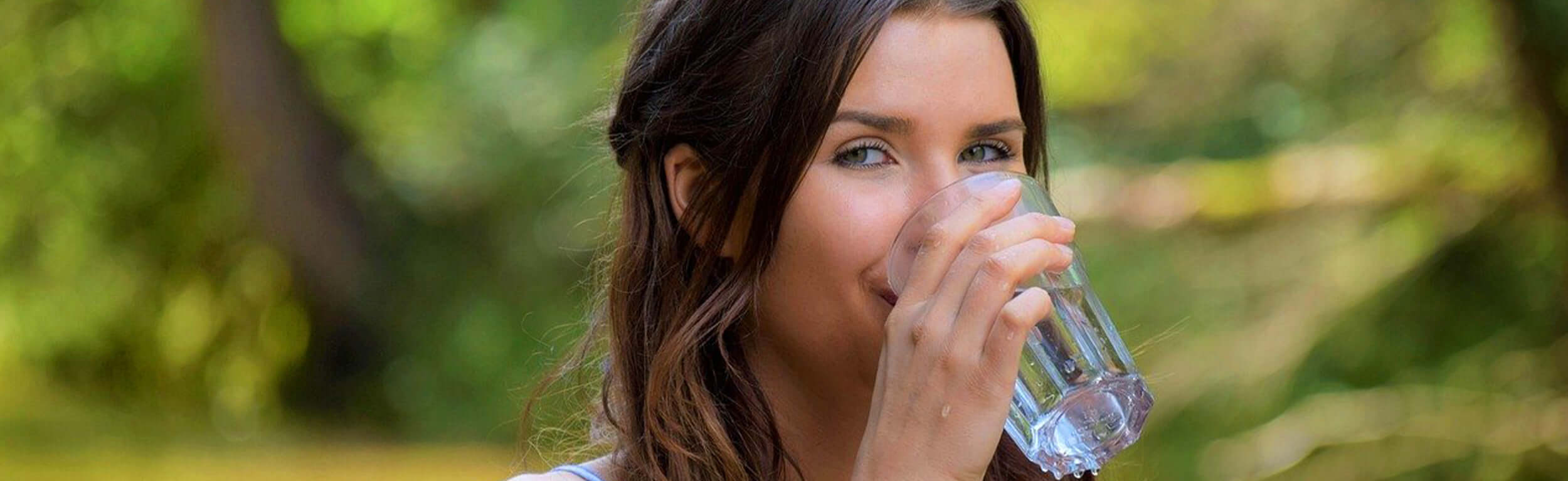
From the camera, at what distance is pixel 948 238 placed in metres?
1.26

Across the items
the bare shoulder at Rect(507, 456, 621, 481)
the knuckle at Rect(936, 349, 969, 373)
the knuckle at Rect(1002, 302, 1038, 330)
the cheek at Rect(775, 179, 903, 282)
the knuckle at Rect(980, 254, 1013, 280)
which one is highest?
the cheek at Rect(775, 179, 903, 282)

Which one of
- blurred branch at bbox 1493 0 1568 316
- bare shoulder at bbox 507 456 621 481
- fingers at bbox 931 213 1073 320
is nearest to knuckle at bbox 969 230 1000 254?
fingers at bbox 931 213 1073 320

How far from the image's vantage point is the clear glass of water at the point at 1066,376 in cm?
131

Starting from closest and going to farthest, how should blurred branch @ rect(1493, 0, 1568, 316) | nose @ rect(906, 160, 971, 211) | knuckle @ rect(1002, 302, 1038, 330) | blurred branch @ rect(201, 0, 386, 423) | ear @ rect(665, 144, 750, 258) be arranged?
knuckle @ rect(1002, 302, 1038, 330)
nose @ rect(906, 160, 971, 211)
ear @ rect(665, 144, 750, 258)
blurred branch @ rect(1493, 0, 1568, 316)
blurred branch @ rect(201, 0, 386, 423)

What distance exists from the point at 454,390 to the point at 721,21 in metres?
3.50

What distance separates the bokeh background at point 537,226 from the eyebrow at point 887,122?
69 cm

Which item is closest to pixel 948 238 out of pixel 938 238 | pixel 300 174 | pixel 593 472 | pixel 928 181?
pixel 938 238

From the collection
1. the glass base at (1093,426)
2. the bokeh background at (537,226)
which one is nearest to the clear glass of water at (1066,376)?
the glass base at (1093,426)

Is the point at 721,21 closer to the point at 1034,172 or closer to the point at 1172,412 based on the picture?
the point at 1034,172

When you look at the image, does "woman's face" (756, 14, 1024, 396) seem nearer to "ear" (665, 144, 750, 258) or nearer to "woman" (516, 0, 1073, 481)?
"woman" (516, 0, 1073, 481)

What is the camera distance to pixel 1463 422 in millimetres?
3027

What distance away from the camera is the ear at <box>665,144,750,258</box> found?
1537 millimetres

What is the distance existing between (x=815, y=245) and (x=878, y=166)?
81 millimetres

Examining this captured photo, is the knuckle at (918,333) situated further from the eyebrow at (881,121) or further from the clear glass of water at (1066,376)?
the eyebrow at (881,121)
